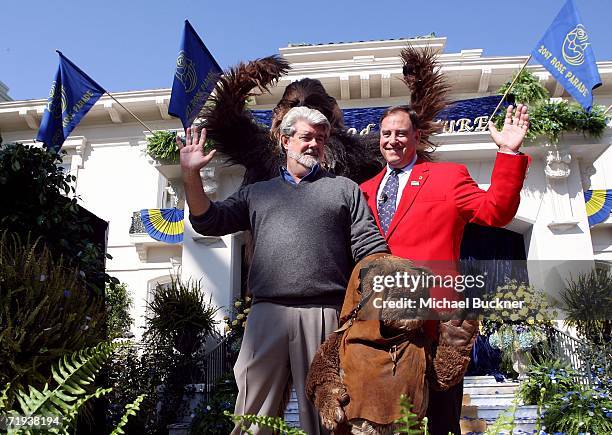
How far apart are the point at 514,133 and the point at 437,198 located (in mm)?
408

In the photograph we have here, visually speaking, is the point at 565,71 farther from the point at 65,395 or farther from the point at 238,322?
the point at 65,395

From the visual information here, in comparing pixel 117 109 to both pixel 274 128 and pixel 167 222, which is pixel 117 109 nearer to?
pixel 167 222

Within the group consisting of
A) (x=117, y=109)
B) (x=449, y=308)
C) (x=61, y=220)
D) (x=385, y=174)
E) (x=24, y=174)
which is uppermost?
(x=117, y=109)

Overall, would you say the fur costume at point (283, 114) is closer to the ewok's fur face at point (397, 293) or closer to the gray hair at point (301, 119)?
the ewok's fur face at point (397, 293)

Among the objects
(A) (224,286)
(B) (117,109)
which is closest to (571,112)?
(A) (224,286)

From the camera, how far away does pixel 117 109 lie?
1571 centimetres

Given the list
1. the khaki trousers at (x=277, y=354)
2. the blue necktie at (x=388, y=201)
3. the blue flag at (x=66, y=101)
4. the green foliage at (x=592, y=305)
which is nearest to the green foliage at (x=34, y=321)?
the khaki trousers at (x=277, y=354)

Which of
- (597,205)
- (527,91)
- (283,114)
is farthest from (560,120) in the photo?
(283,114)

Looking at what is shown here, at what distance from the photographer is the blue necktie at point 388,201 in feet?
7.98

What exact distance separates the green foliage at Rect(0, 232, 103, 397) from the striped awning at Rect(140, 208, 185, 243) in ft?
27.9

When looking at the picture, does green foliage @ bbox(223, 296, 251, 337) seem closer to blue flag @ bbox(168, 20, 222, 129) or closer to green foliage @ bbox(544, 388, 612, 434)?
blue flag @ bbox(168, 20, 222, 129)

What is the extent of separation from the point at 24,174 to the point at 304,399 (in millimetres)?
3415

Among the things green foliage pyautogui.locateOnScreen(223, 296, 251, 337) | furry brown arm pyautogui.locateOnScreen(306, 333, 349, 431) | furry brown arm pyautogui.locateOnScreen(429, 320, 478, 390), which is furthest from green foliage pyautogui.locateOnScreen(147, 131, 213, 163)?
furry brown arm pyautogui.locateOnScreen(429, 320, 478, 390)

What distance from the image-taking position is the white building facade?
356 inches
